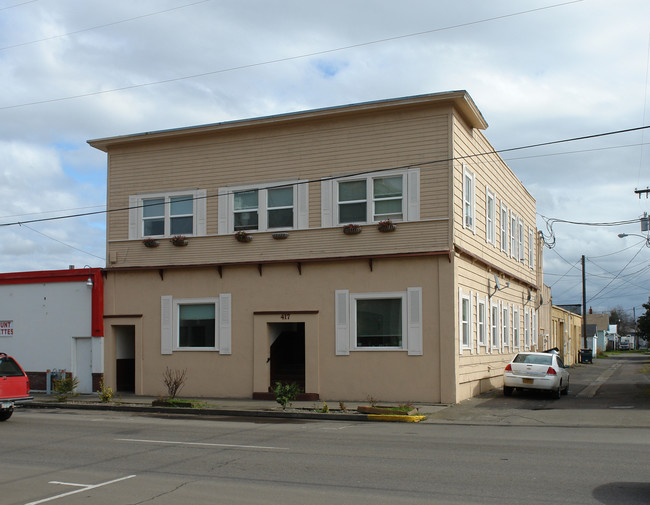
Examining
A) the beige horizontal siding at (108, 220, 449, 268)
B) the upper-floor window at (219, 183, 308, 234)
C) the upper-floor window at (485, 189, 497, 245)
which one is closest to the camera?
the beige horizontal siding at (108, 220, 449, 268)

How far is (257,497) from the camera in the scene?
8.44m

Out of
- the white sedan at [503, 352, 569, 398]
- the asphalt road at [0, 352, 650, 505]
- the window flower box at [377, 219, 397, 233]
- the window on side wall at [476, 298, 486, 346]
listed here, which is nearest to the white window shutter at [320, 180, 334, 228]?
the window flower box at [377, 219, 397, 233]

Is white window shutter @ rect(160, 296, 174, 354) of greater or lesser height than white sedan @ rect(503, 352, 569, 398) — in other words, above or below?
above

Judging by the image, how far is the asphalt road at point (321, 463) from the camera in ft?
27.9

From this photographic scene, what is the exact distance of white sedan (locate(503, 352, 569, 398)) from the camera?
22.1 metres

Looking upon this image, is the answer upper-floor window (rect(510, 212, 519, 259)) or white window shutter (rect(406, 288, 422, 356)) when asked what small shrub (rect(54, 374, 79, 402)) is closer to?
white window shutter (rect(406, 288, 422, 356))

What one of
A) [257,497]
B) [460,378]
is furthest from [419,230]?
[257,497]

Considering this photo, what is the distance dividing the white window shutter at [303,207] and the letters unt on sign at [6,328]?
1191cm

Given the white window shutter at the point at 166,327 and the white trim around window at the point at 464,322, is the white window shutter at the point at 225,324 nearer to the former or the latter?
the white window shutter at the point at 166,327

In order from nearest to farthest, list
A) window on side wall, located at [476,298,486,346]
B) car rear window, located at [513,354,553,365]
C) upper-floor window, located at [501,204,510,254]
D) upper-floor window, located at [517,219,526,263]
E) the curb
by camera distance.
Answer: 1. the curb
2. car rear window, located at [513,354,553,365]
3. window on side wall, located at [476,298,486,346]
4. upper-floor window, located at [501,204,510,254]
5. upper-floor window, located at [517,219,526,263]

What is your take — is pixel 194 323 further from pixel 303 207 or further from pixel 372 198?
pixel 372 198

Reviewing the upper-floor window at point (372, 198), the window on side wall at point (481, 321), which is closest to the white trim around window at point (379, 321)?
the upper-floor window at point (372, 198)

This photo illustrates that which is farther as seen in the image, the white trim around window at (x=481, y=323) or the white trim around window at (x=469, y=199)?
the white trim around window at (x=481, y=323)

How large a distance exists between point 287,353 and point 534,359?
26.5ft
